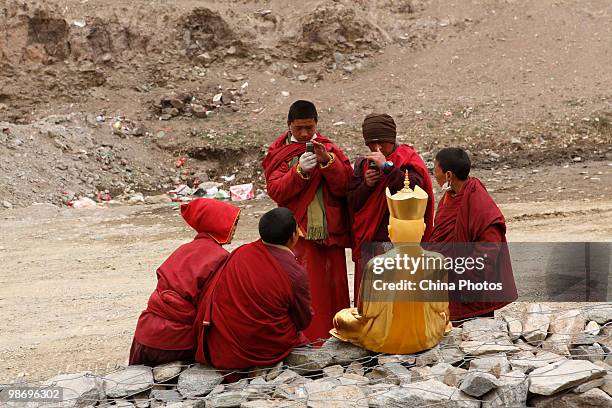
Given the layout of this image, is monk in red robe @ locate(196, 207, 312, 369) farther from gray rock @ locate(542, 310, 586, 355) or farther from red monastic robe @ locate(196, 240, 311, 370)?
gray rock @ locate(542, 310, 586, 355)

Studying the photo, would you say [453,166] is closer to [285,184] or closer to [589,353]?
[285,184]

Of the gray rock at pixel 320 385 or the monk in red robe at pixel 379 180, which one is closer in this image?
the gray rock at pixel 320 385

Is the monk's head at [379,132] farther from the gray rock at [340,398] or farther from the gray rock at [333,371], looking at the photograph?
the gray rock at [340,398]

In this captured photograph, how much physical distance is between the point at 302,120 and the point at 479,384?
6.74 feet

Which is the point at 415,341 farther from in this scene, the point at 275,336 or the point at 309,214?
the point at 309,214

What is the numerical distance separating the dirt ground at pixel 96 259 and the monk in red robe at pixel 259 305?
188cm

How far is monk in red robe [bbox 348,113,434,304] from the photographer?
180 inches

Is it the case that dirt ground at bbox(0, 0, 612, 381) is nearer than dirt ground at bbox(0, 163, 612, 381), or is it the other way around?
dirt ground at bbox(0, 163, 612, 381)

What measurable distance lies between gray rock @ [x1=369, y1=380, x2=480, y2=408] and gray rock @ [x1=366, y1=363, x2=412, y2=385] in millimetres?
168

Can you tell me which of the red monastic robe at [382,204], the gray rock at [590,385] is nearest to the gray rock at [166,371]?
the red monastic robe at [382,204]

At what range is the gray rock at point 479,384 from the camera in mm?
3461

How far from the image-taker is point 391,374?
380 cm

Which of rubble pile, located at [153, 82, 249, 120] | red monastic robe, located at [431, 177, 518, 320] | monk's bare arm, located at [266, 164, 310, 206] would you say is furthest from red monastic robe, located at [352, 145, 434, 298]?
rubble pile, located at [153, 82, 249, 120]

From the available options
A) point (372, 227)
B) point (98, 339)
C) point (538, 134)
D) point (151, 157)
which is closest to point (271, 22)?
point (151, 157)
